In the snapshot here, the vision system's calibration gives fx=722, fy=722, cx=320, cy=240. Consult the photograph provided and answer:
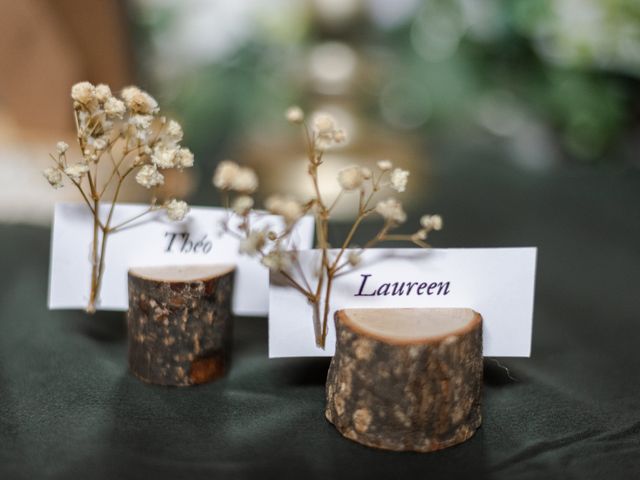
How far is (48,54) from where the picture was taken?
1904mm

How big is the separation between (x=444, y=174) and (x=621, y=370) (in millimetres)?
1281

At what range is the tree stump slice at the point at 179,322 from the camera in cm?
100

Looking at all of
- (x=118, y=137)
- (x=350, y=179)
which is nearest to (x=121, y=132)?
(x=118, y=137)

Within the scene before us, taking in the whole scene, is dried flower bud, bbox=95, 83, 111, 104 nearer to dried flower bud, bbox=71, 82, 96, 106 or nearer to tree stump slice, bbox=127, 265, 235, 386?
dried flower bud, bbox=71, 82, 96, 106

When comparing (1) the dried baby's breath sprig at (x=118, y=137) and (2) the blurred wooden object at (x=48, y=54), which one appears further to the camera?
(2) the blurred wooden object at (x=48, y=54)

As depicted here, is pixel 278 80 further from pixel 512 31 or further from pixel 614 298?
pixel 614 298

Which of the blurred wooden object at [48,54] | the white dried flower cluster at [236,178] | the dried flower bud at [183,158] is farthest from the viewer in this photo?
the blurred wooden object at [48,54]

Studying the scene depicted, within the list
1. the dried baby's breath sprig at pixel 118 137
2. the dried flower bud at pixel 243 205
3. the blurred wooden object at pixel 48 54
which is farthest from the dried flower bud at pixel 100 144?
the blurred wooden object at pixel 48 54

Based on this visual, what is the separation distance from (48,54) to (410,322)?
1.43 meters

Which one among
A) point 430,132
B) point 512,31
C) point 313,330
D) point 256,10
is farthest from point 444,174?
point 313,330

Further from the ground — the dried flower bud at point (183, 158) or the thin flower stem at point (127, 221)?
the dried flower bud at point (183, 158)

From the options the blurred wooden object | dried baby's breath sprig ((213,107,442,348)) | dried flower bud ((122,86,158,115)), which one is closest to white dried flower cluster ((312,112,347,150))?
dried baby's breath sprig ((213,107,442,348))

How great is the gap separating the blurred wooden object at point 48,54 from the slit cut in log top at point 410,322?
1.32m

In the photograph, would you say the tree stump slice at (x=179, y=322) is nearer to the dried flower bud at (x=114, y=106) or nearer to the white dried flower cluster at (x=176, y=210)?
the white dried flower cluster at (x=176, y=210)
